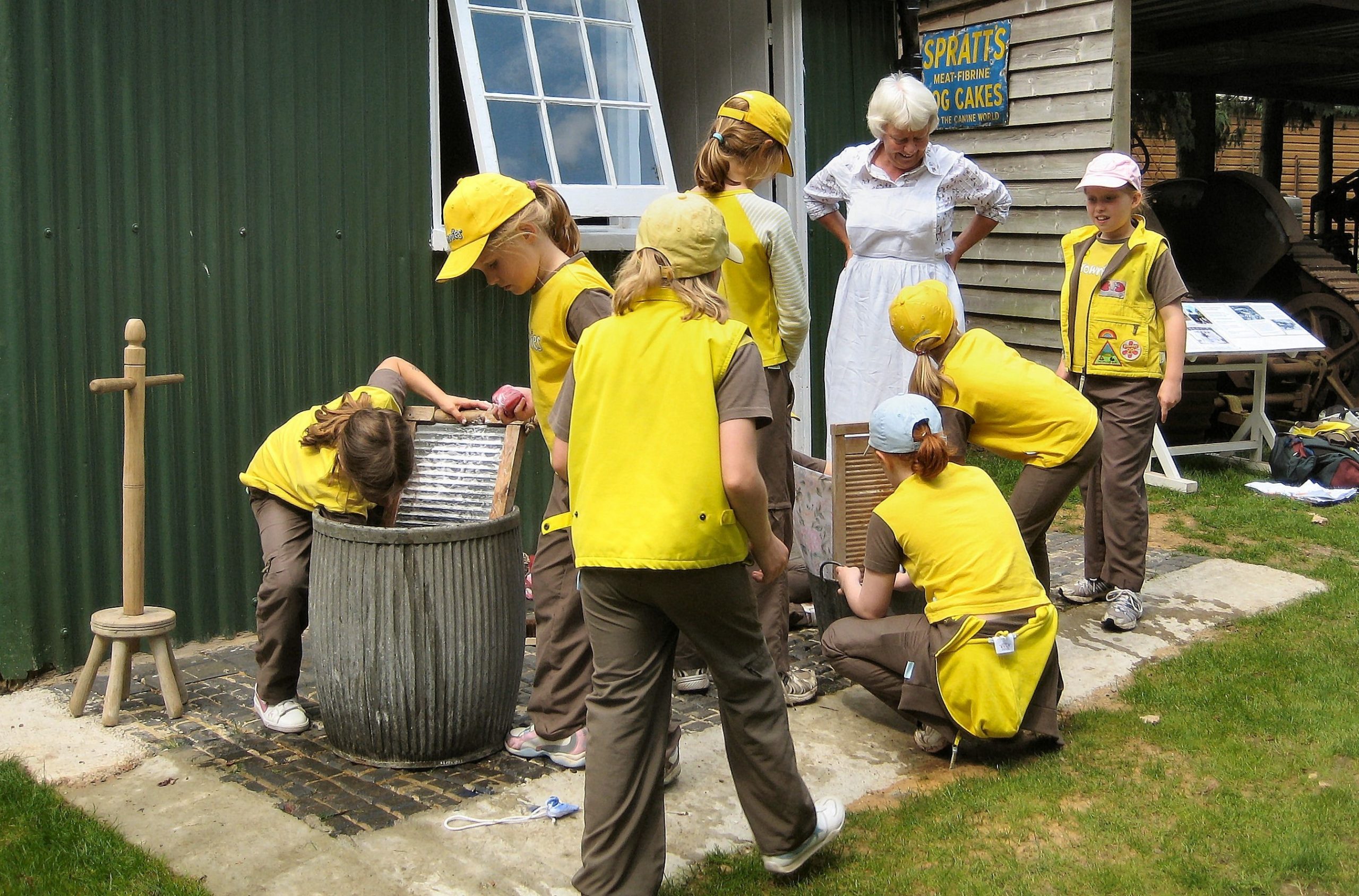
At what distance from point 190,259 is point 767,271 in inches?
90.9

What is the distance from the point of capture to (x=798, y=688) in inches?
183

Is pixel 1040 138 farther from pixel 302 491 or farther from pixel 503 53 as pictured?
pixel 302 491

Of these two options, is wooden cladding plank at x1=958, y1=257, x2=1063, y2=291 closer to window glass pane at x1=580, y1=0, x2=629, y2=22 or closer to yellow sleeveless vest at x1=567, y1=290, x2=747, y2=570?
window glass pane at x1=580, y1=0, x2=629, y2=22

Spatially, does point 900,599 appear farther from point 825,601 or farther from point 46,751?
point 46,751

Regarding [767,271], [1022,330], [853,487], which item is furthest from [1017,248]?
[767,271]

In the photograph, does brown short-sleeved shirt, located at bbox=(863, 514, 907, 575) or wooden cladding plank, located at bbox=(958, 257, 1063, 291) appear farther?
wooden cladding plank, located at bbox=(958, 257, 1063, 291)

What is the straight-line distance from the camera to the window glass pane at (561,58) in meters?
6.07

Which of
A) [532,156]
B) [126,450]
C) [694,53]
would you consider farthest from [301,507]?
[694,53]

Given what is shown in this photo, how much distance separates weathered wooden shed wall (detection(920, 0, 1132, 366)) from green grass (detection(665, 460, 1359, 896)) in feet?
12.1

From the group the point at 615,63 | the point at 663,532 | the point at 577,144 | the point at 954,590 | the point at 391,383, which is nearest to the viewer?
the point at 663,532

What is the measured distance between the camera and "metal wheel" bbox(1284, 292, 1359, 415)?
34.1ft

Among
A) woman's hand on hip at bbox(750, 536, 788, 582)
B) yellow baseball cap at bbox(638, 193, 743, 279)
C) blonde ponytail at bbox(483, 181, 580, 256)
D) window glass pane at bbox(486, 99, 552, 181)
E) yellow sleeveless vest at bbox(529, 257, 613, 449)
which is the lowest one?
woman's hand on hip at bbox(750, 536, 788, 582)

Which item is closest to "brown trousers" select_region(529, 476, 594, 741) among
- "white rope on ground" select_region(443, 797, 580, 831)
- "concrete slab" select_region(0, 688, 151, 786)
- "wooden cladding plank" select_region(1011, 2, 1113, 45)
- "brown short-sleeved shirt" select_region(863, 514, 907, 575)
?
"white rope on ground" select_region(443, 797, 580, 831)

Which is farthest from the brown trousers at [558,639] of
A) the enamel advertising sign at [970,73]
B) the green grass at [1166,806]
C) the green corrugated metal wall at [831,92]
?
the enamel advertising sign at [970,73]
